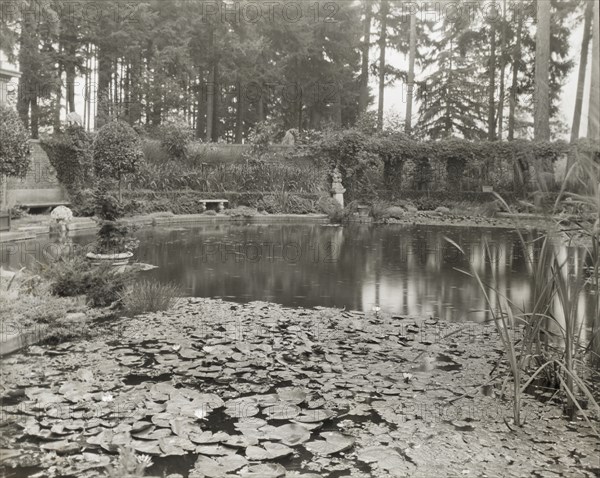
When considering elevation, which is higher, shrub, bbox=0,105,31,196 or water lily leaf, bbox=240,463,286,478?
shrub, bbox=0,105,31,196

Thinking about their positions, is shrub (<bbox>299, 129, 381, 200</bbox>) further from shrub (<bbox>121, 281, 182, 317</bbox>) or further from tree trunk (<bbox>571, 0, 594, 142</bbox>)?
shrub (<bbox>121, 281, 182, 317</bbox>)

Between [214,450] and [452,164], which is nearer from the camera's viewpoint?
[214,450]

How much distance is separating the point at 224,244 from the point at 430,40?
1021 inches

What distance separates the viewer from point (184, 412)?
3596mm

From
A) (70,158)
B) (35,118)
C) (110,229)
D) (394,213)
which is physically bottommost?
(110,229)

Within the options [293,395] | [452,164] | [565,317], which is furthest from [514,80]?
[293,395]

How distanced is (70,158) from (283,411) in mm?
16347

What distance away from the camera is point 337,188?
22.2 m

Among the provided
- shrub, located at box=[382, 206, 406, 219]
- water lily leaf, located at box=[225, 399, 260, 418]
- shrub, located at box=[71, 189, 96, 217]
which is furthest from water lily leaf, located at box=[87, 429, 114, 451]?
shrub, located at box=[382, 206, 406, 219]

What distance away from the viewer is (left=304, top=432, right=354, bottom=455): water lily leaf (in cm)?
316

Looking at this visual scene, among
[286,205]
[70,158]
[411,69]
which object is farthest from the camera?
[411,69]

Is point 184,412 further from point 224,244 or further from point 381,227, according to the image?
point 381,227

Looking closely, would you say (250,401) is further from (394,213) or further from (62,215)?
(394,213)

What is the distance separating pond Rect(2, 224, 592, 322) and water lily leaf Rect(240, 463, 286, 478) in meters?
2.45
